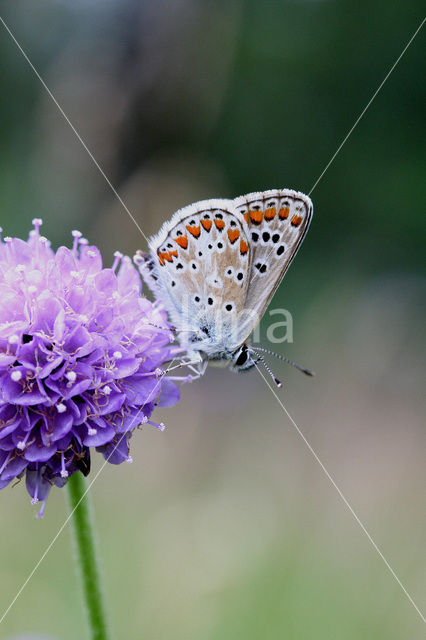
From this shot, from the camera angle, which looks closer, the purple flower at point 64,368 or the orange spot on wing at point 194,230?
the purple flower at point 64,368

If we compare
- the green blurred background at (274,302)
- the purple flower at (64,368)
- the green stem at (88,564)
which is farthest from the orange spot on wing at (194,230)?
the green blurred background at (274,302)

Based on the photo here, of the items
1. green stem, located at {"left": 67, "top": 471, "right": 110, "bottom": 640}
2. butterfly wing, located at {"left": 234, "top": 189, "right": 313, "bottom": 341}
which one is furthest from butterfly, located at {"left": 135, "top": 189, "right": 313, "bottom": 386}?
green stem, located at {"left": 67, "top": 471, "right": 110, "bottom": 640}

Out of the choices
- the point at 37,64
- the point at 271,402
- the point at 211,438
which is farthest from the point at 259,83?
the point at 211,438

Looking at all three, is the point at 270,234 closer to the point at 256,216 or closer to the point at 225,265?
the point at 256,216

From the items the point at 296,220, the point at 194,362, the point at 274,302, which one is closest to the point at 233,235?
the point at 296,220

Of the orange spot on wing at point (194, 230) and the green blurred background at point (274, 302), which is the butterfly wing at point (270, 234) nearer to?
the orange spot on wing at point (194, 230)

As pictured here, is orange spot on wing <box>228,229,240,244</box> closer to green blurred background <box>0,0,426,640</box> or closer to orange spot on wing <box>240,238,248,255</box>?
orange spot on wing <box>240,238,248,255</box>
